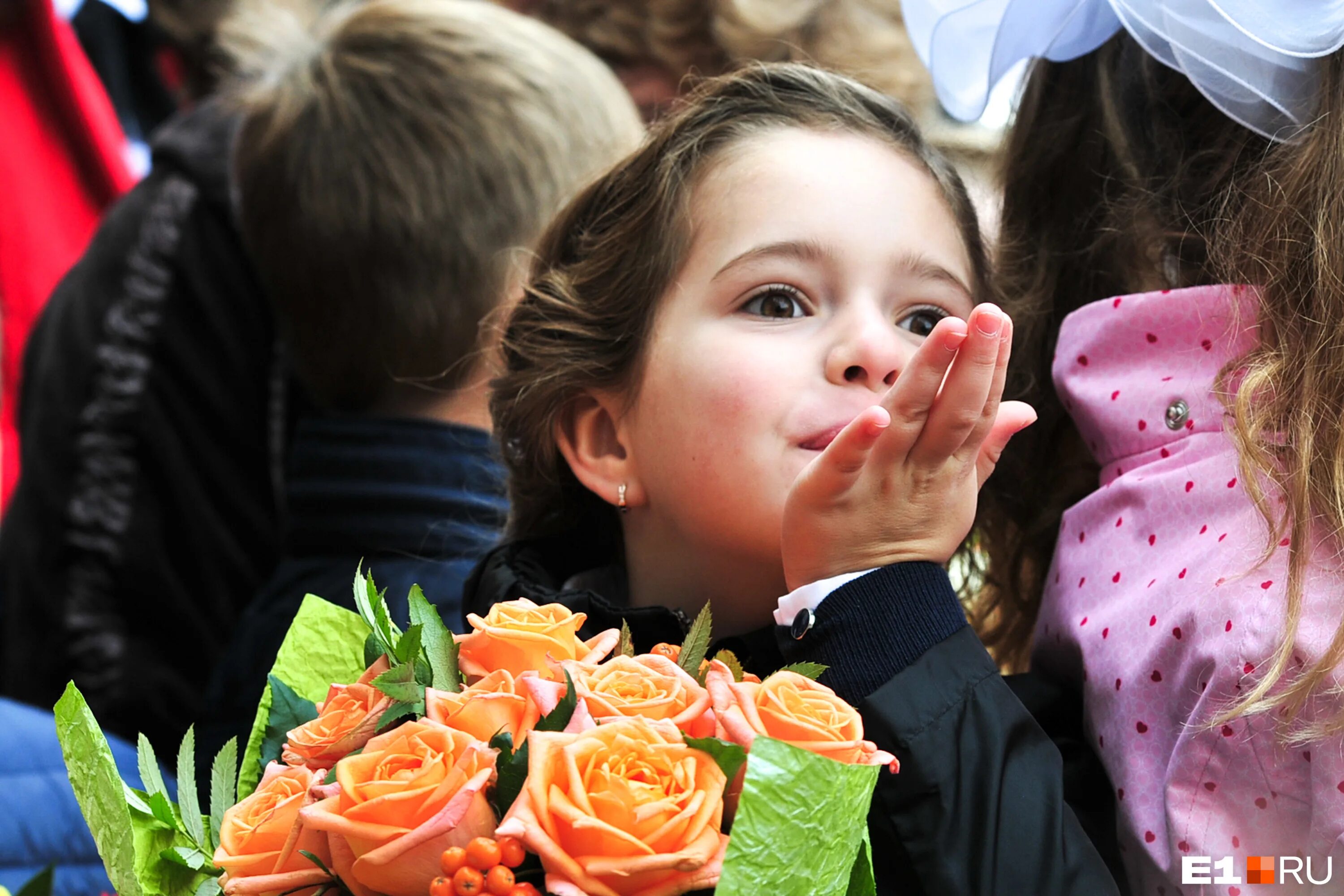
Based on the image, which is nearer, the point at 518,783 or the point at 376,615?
the point at 518,783

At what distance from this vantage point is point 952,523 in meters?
1.41

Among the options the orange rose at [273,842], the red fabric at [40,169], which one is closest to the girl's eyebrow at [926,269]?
the orange rose at [273,842]

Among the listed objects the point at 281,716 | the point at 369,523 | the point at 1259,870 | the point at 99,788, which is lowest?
the point at 1259,870

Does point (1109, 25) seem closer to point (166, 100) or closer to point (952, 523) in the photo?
point (952, 523)

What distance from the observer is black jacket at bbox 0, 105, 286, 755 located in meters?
2.70

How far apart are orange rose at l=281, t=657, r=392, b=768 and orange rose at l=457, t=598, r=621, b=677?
0.08 meters

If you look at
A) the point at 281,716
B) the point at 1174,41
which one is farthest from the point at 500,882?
the point at 1174,41

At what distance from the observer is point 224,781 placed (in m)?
1.29

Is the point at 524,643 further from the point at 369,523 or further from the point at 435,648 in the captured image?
the point at 369,523

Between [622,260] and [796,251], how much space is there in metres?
0.28

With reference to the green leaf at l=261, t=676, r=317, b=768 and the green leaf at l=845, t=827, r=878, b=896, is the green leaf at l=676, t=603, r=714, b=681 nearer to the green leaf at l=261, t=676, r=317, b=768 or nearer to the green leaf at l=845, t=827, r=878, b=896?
the green leaf at l=845, t=827, r=878, b=896

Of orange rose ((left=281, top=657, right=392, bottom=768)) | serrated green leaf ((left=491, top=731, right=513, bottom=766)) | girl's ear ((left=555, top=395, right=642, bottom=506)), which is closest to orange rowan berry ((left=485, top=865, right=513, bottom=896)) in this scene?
serrated green leaf ((left=491, top=731, right=513, bottom=766))

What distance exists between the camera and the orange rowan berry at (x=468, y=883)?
1001 mm

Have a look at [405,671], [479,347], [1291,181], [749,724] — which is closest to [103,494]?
[479,347]
